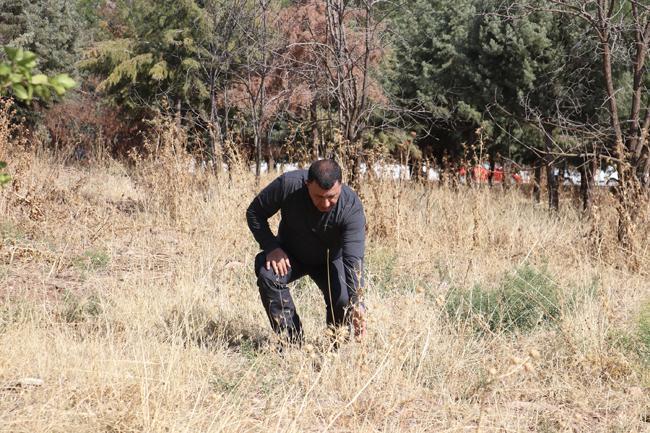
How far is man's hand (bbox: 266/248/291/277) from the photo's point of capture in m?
4.20

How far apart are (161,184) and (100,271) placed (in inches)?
97.6

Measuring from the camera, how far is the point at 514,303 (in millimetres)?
5020

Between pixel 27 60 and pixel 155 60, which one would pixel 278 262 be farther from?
pixel 155 60

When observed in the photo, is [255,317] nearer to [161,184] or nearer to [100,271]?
[100,271]

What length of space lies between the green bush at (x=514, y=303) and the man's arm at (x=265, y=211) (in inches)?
49.2

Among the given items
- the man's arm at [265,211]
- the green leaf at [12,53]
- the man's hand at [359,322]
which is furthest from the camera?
the man's arm at [265,211]

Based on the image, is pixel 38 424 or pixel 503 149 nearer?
pixel 38 424

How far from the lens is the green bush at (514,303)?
4.86 metres

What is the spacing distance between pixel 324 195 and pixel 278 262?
0.54 m

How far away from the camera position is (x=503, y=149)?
665 inches

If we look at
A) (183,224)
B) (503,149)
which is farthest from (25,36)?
(183,224)

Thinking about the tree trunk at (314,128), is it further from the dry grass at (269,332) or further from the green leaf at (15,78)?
the green leaf at (15,78)

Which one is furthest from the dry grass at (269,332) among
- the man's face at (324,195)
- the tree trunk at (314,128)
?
the tree trunk at (314,128)

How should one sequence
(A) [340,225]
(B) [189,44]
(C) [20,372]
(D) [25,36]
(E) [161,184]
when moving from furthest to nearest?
(D) [25,36]
(B) [189,44]
(E) [161,184]
(A) [340,225]
(C) [20,372]
